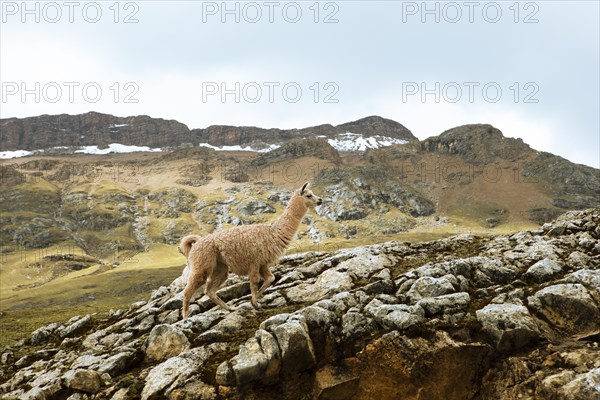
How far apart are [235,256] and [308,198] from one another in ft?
12.8

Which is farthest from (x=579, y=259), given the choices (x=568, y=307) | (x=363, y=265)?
(x=363, y=265)

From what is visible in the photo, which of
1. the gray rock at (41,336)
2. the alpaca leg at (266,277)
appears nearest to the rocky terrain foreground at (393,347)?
the alpaca leg at (266,277)

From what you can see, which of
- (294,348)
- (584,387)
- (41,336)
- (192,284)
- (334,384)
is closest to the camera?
(584,387)

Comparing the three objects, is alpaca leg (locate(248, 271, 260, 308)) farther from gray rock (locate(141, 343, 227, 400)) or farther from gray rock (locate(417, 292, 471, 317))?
gray rock (locate(417, 292, 471, 317))

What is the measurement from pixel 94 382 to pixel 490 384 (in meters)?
10.4

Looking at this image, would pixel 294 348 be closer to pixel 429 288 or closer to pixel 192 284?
pixel 429 288

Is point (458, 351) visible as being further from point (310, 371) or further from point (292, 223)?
point (292, 223)

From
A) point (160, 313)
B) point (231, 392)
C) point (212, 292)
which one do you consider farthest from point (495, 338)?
point (160, 313)

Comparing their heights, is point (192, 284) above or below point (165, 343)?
above

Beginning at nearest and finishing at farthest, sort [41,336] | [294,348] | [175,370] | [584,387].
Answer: [584,387] < [294,348] < [175,370] < [41,336]

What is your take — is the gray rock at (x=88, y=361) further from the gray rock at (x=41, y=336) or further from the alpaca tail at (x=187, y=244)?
the gray rock at (x=41, y=336)

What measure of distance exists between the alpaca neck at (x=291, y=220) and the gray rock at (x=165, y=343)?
17.1ft

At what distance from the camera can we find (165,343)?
40.7ft

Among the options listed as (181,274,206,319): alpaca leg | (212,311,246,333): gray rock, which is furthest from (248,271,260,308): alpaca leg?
(181,274,206,319): alpaca leg
